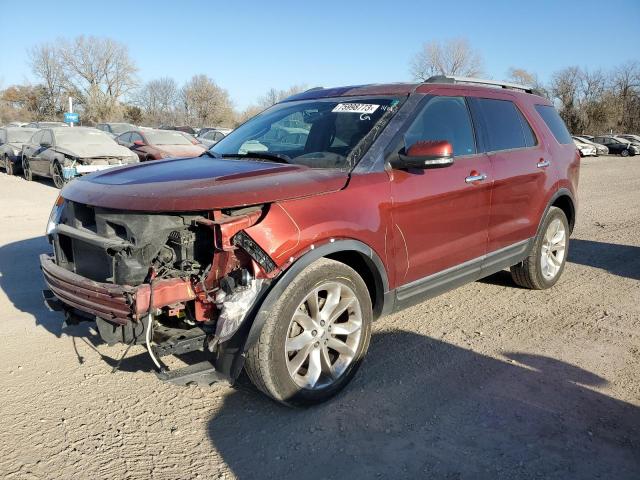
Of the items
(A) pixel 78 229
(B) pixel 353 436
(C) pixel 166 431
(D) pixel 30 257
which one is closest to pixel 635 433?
(B) pixel 353 436

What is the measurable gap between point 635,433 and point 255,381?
7.17ft

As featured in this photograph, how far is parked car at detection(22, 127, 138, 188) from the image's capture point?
1279cm

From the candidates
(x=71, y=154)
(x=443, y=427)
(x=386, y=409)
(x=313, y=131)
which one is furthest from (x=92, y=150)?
(x=443, y=427)

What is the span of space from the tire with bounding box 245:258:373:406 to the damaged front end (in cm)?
16

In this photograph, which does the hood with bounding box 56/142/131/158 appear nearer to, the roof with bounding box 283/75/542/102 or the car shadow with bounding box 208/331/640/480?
the roof with bounding box 283/75/542/102

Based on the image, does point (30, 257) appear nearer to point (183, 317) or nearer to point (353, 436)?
point (183, 317)

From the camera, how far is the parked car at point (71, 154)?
42.0 feet

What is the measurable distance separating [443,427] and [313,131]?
230 centimetres

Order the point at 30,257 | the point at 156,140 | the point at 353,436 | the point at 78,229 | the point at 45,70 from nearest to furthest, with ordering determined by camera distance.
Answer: the point at 353,436, the point at 78,229, the point at 30,257, the point at 156,140, the point at 45,70

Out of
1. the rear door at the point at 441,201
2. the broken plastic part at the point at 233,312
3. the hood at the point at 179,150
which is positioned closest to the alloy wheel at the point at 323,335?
the broken plastic part at the point at 233,312

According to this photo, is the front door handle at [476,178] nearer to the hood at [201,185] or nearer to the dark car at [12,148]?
the hood at [201,185]

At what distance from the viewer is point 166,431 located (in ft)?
9.88

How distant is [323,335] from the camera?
129 inches

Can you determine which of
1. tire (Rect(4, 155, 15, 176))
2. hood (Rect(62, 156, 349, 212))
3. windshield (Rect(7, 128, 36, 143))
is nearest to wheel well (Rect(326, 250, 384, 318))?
hood (Rect(62, 156, 349, 212))
